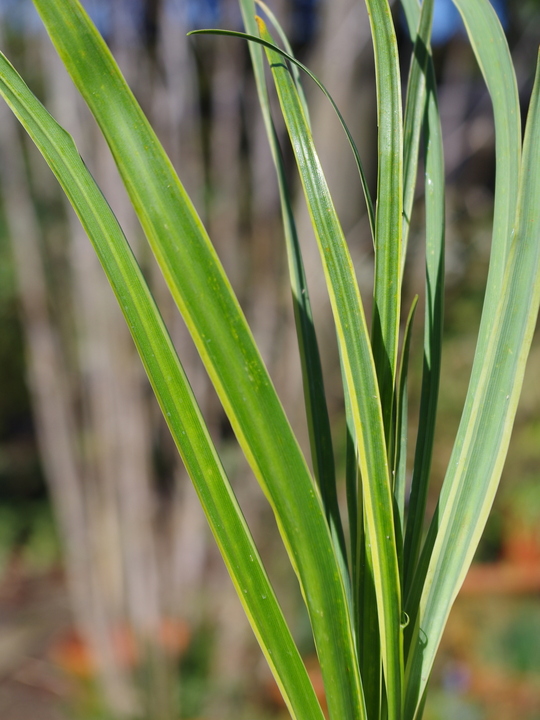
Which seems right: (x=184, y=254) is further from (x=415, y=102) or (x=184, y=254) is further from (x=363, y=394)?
(x=415, y=102)

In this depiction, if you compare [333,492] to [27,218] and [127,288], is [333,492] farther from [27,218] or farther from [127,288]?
[27,218]

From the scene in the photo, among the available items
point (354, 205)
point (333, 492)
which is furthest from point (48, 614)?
point (333, 492)

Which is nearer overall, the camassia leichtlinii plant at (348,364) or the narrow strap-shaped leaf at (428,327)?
the camassia leichtlinii plant at (348,364)

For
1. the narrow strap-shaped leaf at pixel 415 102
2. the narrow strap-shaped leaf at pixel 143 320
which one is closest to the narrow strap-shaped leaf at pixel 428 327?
the narrow strap-shaped leaf at pixel 415 102

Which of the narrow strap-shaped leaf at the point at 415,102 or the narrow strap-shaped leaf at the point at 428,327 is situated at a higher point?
the narrow strap-shaped leaf at the point at 415,102

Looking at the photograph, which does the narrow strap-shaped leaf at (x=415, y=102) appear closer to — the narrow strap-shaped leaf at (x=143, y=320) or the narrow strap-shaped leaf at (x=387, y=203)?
the narrow strap-shaped leaf at (x=387, y=203)

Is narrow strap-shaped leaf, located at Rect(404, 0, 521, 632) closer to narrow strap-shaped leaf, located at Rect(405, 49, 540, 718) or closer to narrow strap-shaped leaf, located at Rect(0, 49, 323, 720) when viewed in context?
narrow strap-shaped leaf, located at Rect(405, 49, 540, 718)

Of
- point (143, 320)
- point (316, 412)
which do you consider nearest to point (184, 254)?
point (143, 320)
